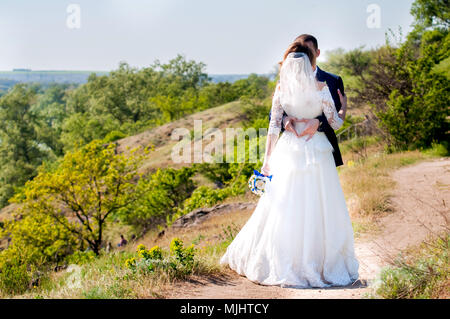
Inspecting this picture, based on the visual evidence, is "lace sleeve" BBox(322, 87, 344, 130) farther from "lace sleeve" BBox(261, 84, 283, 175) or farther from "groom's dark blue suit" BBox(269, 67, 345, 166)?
"lace sleeve" BBox(261, 84, 283, 175)

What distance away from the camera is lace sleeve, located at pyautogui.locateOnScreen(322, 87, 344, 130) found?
14.6 feet

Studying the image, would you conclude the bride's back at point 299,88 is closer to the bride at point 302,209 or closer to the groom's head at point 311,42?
the bride at point 302,209

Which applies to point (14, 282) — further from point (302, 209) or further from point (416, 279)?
point (416, 279)

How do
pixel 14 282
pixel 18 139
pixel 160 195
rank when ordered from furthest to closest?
pixel 18 139, pixel 160 195, pixel 14 282

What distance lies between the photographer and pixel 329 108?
14.6 ft

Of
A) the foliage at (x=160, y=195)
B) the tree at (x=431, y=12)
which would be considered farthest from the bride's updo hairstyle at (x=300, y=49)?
the tree at (x=431, y=12)

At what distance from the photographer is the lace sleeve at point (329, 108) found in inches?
175

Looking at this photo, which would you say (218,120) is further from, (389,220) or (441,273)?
(441,273)

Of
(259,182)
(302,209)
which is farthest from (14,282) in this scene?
(302,209)

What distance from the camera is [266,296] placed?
13.3 ft

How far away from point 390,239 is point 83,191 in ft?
49.6

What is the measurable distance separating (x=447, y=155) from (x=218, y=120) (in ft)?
92.2

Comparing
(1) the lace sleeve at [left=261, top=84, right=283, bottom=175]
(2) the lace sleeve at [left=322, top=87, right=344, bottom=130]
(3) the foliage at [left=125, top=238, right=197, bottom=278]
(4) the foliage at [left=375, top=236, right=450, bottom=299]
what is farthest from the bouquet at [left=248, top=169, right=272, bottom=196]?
(4) the foliage at [left=375, top=236, right=450, bottom=299]
